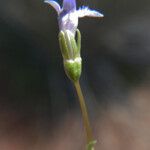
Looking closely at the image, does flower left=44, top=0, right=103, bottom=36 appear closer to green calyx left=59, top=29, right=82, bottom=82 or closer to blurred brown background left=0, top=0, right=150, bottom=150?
green calyx left=59, top=29, right=82, bottom=82

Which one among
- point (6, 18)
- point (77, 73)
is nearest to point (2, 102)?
point (6, 18)

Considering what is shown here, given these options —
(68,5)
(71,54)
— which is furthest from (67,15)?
(71,54)

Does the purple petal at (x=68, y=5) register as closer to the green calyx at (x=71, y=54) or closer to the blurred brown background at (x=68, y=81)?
the green calyx at (x=71, y=54)

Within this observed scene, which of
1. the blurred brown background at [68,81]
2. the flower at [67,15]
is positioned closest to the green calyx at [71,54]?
the flower at [67,15]

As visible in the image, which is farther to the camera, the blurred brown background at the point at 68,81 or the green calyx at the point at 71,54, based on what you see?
the blurred brown background at the point at 68,81

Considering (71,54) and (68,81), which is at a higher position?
(71,54)

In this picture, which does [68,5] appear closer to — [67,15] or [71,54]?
[67,15]

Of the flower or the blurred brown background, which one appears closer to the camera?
the flower

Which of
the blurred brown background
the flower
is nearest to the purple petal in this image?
the flower

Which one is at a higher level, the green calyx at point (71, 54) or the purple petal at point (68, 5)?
the purple petal at point (68, 5)
